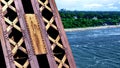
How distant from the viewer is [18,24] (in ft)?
13.3

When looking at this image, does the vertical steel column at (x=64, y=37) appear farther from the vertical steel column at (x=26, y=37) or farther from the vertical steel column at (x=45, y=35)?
the vertical steel column at (x=26, y=37)

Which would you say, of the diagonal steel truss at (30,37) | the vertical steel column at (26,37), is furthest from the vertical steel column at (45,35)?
the vertical steel column at (26,37)

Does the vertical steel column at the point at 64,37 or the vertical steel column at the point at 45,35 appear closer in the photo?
the vertical steel column at the point at 45,35

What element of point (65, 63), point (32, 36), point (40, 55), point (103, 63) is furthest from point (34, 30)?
point (103, 63)

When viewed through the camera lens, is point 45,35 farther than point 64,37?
No

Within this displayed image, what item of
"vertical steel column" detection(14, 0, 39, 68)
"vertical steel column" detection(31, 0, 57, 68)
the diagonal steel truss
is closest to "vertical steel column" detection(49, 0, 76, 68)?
the diagonal steel truss

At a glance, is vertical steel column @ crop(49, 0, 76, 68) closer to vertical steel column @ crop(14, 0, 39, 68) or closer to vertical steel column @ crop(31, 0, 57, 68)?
vertical steel column @ crop(31, 0, 57, 68)

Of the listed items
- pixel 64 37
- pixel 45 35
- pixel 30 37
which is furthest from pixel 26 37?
pixel 64 37

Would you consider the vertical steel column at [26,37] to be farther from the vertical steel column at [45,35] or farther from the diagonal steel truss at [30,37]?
the vertical steel column at [45,35]

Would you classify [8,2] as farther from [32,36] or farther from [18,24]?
[32,36]

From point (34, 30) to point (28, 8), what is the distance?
546 mm

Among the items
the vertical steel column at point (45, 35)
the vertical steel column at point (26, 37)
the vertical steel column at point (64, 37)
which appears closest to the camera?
the vertical steel column at point (26, 37)

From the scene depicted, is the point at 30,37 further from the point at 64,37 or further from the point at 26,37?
the point at 64,37

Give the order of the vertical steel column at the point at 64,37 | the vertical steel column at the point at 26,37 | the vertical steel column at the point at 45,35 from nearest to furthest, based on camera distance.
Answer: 1. the vertical steel column at the point at 26,37
2. the vertical steel column at the point at 45,35
3. the vertical steel column at the point at 64,37
